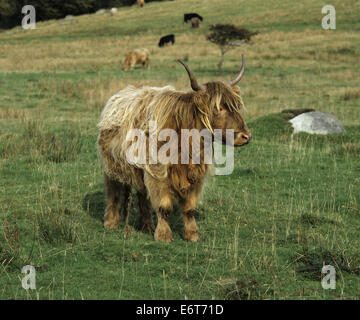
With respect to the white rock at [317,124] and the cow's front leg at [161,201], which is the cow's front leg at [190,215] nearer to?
the cow's front leg at [161,201]

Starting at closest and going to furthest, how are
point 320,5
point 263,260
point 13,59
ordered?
point 263,260
point 13,59
point 320,5

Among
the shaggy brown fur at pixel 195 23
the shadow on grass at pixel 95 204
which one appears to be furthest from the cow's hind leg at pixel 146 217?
the shaggy brown fur at pixel 195 23

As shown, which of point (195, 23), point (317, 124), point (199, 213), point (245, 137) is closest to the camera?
point (245, 137)

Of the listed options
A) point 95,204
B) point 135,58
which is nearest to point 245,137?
point 95,204

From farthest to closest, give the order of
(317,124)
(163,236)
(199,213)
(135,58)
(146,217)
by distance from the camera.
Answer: (135,58) < (317,124) < (199,213) < (146,217) < (163,236)

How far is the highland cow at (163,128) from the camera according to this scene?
17.9ft

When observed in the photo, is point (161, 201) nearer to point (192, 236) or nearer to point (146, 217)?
point (192, 236)

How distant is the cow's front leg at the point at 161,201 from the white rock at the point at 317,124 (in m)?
6.34

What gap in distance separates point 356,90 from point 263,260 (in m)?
13.0

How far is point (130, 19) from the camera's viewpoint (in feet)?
182

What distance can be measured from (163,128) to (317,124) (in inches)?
257

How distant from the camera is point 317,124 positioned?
11461 mm

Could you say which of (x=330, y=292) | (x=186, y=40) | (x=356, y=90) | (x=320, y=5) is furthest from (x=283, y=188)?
(x=320, y=5)

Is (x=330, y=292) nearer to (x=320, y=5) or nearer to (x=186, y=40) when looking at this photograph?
(x=186, y=40)
